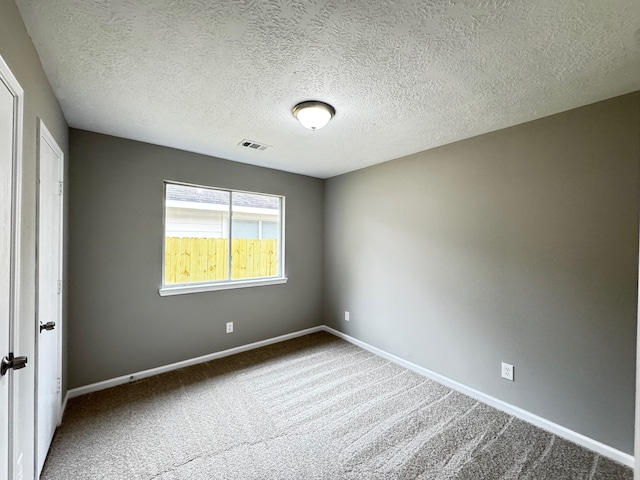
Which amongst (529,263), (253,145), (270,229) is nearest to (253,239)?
(270,229)

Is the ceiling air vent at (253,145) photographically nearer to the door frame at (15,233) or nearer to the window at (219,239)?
the window at (219,239)

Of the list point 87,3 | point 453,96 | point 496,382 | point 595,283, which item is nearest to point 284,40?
point 87,3

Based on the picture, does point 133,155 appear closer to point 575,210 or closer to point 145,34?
→ point 145,34

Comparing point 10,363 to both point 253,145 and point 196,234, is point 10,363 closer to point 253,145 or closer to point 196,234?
point 196,234

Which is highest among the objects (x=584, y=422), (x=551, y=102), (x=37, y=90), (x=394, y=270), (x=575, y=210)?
(x=551, y=102)

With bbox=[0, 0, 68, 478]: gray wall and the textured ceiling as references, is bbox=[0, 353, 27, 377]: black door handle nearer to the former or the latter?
bbox=[0, 0, 68, 478]: gray wall

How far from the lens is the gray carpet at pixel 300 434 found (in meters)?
1.65

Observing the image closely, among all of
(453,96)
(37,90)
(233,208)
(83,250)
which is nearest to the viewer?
(37,90)

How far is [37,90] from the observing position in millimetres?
1438

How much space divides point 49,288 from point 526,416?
142 inches

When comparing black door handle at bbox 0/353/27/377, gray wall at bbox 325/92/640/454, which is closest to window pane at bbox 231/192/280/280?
gray wall at bbox 325/92/640/454

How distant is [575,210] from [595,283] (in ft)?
1.71

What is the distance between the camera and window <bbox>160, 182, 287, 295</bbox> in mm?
2961

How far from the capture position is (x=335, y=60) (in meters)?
1.45
